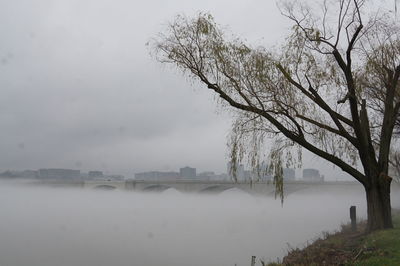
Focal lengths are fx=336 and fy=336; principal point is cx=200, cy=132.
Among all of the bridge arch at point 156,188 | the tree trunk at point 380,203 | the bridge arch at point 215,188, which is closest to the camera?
A: the tree trunk at point 380,203

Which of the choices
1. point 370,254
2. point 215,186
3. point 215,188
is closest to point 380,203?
point 370,254

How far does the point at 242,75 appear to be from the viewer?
9.72 m

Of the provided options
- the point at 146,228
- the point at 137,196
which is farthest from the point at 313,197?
the point at 146,228

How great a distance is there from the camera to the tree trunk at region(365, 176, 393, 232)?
32.8 feet

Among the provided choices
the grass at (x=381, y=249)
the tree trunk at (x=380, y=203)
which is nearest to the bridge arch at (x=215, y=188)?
the tree trunk at (x=380, y=203)

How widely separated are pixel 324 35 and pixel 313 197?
64.3 meters

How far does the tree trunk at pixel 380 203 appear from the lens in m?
9.98

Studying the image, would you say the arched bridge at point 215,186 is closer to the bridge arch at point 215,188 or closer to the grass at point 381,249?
the bridge arch at point 215,188

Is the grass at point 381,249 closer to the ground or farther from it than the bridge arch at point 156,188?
farther from it

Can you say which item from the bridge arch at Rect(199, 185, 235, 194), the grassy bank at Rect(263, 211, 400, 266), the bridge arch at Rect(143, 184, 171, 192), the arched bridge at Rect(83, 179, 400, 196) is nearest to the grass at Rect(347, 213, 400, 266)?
the grassy bank at Rect(263, 211, 400, 266)

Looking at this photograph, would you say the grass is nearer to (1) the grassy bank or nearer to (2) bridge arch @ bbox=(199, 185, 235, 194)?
(1) the grassy bank

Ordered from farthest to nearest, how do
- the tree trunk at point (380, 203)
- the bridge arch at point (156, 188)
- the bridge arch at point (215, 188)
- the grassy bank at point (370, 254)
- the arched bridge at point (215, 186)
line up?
the bridge arch at point (156, 188), the bridge arch at point (215, 188), the arched bridge at point (215, 186), the tree trunk at point (380, 203), the grassy bank at point (370, 254)

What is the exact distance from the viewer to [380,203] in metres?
10.0

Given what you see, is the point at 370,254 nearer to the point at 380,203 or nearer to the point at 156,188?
the point at 380,203
